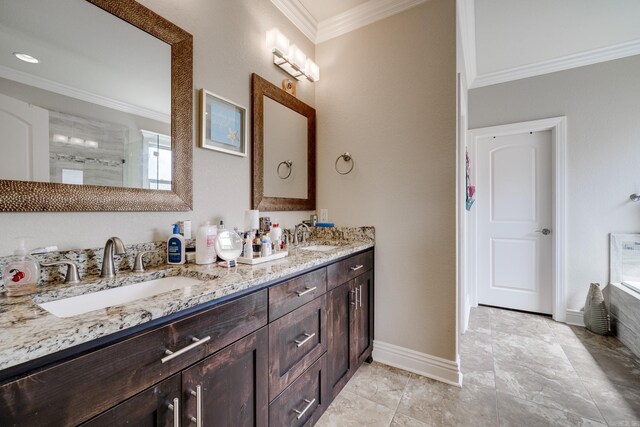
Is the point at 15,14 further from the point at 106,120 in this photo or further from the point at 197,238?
the point at 197,238

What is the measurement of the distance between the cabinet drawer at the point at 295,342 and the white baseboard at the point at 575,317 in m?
2.78

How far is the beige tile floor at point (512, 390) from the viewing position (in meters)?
1.49

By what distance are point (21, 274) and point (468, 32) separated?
127 inches

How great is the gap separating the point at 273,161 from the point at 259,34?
33.6 inches

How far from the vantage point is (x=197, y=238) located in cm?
129

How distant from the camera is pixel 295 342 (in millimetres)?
1246

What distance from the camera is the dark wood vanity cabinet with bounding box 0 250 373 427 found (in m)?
0.55

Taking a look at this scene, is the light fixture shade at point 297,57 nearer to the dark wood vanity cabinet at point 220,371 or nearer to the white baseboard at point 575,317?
the dark wood vanity cabinet at point 220,371

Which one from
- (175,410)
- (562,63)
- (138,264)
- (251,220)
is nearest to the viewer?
(175,410)

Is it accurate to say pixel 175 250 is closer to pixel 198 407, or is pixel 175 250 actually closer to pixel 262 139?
pixel 198 407

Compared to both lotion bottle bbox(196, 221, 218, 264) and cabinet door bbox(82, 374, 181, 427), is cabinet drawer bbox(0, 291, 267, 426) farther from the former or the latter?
lotion bottle bbox(196, 221, 218, 264)

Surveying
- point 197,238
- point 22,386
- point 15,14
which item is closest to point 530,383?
point 197,238

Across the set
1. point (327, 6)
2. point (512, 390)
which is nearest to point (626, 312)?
point (512, 390)

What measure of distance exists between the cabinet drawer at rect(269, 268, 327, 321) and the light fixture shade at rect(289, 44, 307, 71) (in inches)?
62.2
